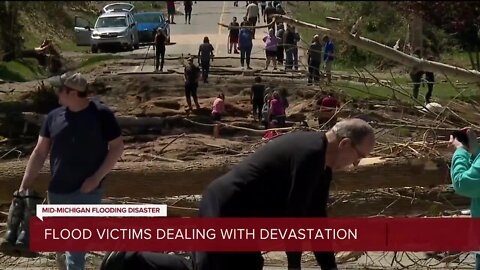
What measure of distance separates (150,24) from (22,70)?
164 cm

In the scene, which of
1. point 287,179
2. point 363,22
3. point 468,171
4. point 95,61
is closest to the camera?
point 287,179

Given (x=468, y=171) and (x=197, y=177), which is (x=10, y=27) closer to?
(x=197, y=177)

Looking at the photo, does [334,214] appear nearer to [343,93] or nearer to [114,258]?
[343,93]

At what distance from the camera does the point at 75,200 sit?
517 cm

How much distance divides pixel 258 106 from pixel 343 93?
10.6 m

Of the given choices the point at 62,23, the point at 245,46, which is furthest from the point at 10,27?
the point at 245,46

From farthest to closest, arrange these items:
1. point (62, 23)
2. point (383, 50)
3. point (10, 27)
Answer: point (10, 27) < point (62, 23) < point (383, 50)

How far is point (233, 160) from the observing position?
23.4 ft

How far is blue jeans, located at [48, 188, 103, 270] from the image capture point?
516 cm

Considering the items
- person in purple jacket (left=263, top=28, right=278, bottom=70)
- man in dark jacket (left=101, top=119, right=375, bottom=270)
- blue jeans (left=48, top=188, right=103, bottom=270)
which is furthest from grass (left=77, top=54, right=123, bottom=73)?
man in dark jacket (left=101, top=119, right=375, bottom=270)

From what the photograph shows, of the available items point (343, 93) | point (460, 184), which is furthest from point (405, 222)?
point (343, 93)

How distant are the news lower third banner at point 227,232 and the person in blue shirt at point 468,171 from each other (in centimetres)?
26

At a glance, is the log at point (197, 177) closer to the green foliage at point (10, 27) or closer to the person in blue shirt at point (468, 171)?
the green foliage at point (10, 27)

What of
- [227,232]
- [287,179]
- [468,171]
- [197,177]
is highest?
[287,179]
